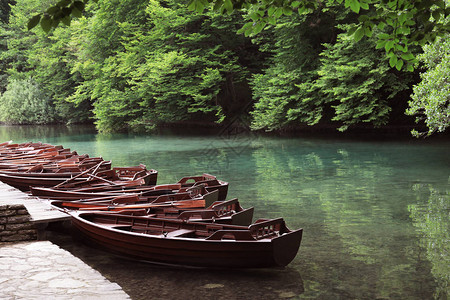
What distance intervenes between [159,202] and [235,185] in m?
5.63

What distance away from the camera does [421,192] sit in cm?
1316

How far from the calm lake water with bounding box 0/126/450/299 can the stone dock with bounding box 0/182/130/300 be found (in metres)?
1.07

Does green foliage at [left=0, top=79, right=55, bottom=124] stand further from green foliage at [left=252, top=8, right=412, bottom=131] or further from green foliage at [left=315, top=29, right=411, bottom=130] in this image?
green foliage at [left=315, top=29, right=411, bottom=130]

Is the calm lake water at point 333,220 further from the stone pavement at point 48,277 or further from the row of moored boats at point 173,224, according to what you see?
the stone pavement at point 48,277

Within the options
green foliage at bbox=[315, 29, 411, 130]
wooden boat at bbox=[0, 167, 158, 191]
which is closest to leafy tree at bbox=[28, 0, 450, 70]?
wooden boat at bbox=[0, 167, 158, 191]

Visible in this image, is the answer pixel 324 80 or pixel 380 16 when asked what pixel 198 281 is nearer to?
pixel 380 16

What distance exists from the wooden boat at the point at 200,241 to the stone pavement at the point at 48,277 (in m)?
1.38

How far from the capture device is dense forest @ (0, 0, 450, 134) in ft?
80.1

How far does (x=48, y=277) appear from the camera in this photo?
577 cm

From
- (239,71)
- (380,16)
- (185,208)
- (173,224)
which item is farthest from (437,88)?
(239,71)

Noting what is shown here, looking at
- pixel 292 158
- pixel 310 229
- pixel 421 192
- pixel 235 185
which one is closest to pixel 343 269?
pixel 310 229

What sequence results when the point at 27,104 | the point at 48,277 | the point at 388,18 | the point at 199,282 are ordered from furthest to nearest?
the point at 27,104
the point at 199,282
the point at 48,277
the point at 388,18

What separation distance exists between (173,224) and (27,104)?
4831 cm

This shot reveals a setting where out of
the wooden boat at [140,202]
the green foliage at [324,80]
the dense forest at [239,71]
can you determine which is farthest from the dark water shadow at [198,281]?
the green foliage at [324,80]
